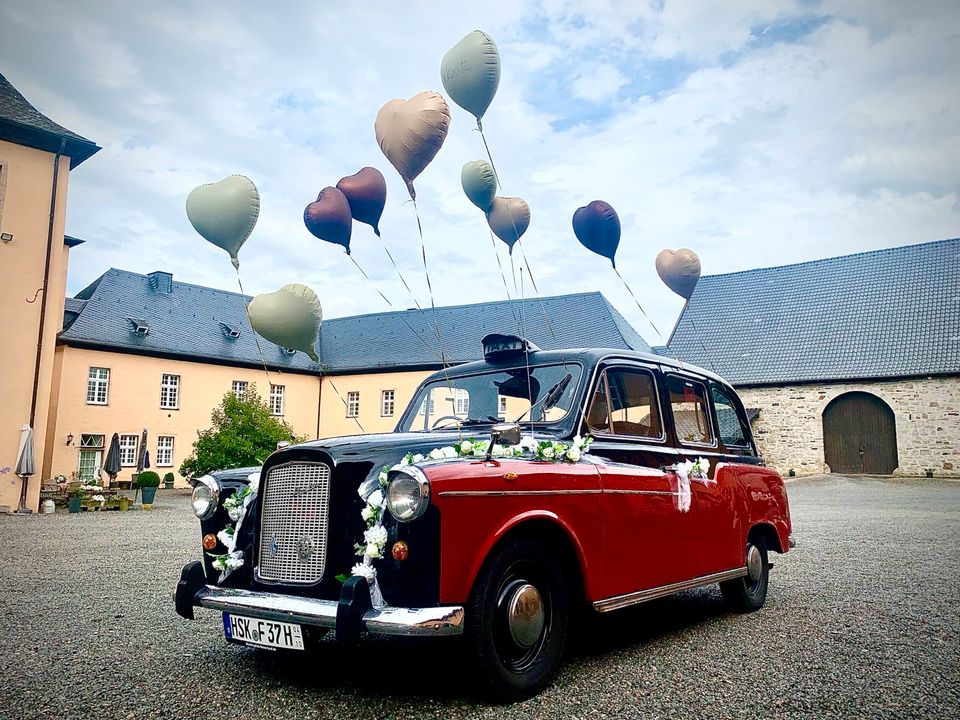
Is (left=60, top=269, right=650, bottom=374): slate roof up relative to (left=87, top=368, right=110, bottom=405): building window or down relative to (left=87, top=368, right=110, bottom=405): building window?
up

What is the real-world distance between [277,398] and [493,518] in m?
34.2

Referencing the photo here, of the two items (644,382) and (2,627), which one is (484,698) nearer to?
(644,382)

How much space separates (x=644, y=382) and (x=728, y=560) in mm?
1410

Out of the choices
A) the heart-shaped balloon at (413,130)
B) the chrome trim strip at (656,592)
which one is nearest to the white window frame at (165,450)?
the heart-shaped balloon at (413,130)

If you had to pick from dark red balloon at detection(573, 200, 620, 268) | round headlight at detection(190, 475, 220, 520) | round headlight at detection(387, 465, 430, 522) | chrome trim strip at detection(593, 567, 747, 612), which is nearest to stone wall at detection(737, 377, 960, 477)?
dark red balloon at detection(573, 200, 620, 268)

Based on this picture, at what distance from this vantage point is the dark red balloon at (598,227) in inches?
271

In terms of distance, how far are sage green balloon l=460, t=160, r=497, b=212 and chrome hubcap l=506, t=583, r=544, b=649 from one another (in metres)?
4.00

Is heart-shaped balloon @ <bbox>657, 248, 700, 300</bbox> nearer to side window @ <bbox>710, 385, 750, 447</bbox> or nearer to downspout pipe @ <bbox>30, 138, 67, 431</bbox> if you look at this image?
side window @ <bbox>710, 385, 750, 447</bbox>

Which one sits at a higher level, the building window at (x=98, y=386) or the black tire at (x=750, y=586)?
the building window at (x=98, y=386)

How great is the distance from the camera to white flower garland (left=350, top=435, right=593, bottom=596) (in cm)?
314

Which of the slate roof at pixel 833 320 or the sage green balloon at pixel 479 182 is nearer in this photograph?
the sage green balloon at pixel 479 182

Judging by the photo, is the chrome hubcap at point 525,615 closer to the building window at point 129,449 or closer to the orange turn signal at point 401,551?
the orange turn signal at point 401,551

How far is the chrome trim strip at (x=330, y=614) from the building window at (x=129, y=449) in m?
28.8

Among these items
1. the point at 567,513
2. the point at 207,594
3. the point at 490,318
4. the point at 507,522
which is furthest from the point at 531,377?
the point at 490,318
